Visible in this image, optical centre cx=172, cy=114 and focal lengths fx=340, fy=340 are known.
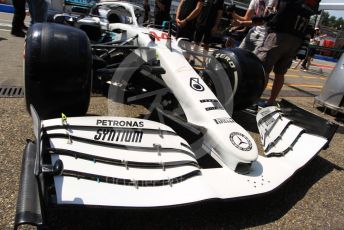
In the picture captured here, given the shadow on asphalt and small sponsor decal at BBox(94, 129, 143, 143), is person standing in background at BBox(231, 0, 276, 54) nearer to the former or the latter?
the shadow on asphalt

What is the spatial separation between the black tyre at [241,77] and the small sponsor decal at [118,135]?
1684 millimetres

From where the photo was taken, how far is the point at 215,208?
8.08 feet

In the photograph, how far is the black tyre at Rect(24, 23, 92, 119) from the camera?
2.60m

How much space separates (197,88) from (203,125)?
0.45 metres

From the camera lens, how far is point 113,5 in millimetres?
5609

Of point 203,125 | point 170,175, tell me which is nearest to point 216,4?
point 203,125

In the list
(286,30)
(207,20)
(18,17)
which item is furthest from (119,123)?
(18,17)

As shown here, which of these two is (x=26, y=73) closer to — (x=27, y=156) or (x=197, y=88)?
(x=27, y=156)

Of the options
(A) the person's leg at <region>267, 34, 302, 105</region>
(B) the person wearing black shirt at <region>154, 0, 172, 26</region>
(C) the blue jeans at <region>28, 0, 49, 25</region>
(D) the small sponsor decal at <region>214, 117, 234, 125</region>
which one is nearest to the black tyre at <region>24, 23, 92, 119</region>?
(D) the small sponsor decal at <region>214, 117, 234, 125</region>

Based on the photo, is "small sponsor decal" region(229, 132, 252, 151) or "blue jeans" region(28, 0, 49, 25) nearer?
"small sponsor decal" region(229, 132, 252, 151)

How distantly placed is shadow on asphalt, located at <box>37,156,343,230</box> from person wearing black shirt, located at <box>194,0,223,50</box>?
3541 millimetres

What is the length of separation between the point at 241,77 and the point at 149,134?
1.69 m

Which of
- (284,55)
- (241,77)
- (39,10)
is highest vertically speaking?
(284,55)

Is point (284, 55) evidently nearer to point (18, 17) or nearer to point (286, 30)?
point (286, 30)
